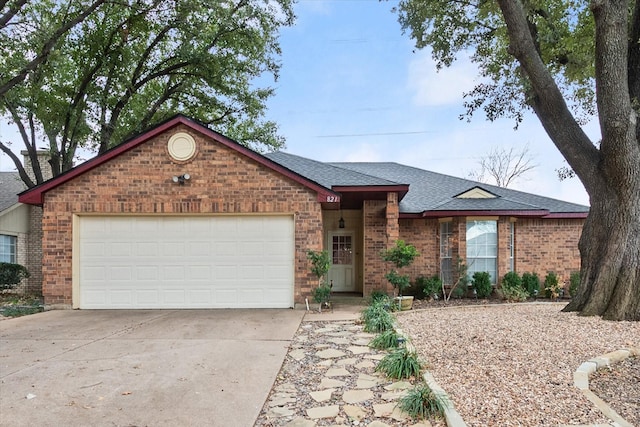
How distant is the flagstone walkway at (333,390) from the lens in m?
3.60

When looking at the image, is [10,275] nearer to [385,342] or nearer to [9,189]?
[9,189]

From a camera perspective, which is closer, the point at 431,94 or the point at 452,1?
the point at 452,1

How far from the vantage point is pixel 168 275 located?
9836mm

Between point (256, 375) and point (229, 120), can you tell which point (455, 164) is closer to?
point (229, 120)

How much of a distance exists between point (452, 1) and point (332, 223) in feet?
23.6

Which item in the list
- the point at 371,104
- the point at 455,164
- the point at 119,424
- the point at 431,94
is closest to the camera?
the point at 119,424

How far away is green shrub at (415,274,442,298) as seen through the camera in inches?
452

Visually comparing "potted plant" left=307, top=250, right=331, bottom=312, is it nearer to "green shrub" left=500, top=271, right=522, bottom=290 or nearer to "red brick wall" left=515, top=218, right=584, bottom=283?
"green shrub" left=500, top=271, right=522, bottom=290

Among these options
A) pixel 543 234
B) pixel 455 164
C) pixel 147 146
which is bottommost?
pixel 543 234

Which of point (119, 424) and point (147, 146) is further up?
point (147, 146)

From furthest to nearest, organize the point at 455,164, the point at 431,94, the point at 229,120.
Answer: the point at 455,164 < the point at 431,94 < the point at 229,120

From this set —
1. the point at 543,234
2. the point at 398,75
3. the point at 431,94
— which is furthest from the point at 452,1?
the point at 431,94

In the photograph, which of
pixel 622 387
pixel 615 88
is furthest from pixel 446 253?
pixel 622 387

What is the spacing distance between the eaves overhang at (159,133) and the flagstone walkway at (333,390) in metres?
4.13
